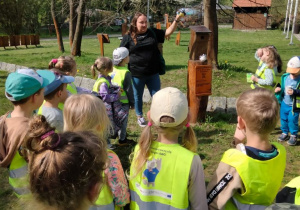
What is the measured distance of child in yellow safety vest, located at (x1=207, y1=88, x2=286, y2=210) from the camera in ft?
5.88

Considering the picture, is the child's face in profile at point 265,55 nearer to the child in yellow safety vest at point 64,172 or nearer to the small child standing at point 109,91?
the small child standing at point 109,91

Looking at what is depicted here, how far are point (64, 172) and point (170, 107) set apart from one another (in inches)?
35.8

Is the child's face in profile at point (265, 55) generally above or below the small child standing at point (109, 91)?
above

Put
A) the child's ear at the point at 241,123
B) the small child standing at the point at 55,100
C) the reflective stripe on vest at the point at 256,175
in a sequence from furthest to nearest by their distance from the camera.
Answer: the small child standing at the point at 55,100 < the child's ear at the point at 241,123 < the reflective stripe on vest at the point at 256,175

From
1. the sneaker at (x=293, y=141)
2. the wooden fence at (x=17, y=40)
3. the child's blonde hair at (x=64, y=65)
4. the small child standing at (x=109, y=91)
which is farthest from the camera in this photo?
the wooden fence at (x=17, y=40)

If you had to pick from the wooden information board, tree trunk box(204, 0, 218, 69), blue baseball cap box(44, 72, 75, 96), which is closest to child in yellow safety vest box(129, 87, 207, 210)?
blue baseball cap box(44, 72, 75, 96)

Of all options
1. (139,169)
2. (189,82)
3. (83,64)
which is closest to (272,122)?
(139,169)

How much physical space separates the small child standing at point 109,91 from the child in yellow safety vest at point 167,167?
182cm

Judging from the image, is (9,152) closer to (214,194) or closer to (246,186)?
(214,194)

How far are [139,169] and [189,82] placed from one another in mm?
3263

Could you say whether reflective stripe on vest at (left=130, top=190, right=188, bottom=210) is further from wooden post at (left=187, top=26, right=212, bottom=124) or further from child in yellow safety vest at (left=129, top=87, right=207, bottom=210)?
wooden post at (left=187, top=26, right=212, bottom=124)

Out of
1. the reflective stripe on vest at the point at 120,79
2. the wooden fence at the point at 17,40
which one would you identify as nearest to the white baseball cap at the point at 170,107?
the reflective stripe on vest at the point at 120,79

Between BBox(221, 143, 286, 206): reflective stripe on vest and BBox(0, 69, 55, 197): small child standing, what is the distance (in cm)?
151

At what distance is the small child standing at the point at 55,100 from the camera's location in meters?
2.75
